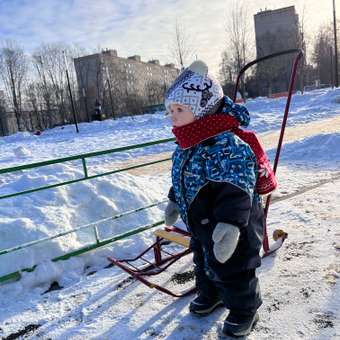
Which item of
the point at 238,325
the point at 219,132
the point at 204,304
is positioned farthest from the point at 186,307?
the point at 219,132

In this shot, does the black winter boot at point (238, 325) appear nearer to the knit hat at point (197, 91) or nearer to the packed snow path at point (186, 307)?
the packed snow path at point (186, 307)

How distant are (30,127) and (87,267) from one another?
2021 inches

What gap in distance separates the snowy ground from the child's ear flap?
1584mm

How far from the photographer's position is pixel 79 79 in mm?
56219

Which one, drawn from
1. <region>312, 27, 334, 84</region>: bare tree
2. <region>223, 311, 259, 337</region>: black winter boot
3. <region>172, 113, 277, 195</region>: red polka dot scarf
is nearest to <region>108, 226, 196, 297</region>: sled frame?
<region>223, 311, 259, 337</region>: black winter boot

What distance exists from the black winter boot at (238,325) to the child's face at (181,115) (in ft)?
3.85

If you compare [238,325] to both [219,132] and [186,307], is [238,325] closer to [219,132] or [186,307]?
[186,307]

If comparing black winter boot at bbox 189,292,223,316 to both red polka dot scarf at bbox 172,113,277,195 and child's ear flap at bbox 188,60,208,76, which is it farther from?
child's ear flap at bbox 188,60,208,76

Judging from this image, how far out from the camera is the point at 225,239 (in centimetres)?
197

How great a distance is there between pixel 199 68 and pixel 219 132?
40 centimetres

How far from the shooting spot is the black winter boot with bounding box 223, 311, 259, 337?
2.30 metres

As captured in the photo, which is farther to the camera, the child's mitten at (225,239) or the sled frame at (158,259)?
the sled frame at (158,259)

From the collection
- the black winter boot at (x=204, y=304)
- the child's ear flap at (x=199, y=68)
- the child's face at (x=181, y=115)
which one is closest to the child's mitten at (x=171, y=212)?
the black winter boot at (x=204, y=304)

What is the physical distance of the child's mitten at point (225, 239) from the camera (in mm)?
1959
